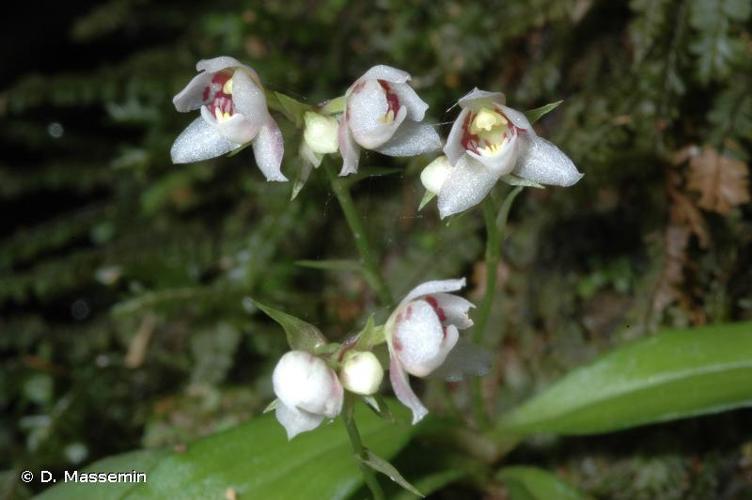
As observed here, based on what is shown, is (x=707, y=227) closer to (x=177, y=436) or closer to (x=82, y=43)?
(x=177, y=436)

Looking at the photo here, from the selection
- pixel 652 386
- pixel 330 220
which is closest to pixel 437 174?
pixel 652 386

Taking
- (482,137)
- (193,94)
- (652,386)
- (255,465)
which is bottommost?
(652,386)

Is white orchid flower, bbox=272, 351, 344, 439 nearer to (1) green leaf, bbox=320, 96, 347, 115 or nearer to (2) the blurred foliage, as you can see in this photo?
(2) the blurred foliage

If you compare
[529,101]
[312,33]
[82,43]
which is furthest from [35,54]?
[529,101]

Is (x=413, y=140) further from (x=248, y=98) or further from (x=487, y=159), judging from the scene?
(x=248, y=98)

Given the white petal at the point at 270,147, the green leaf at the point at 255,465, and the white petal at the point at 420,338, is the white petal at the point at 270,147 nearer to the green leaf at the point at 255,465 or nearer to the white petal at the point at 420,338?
the white petal at the point at 420,338

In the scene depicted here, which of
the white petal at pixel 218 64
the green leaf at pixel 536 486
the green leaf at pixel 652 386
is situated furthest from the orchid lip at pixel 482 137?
the green leaf at pixel 536 486
